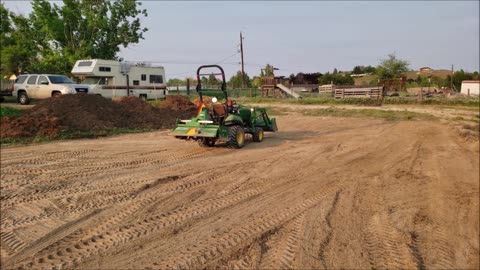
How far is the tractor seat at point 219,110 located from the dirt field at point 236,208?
933 millimetres

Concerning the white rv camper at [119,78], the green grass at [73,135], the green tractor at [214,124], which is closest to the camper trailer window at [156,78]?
the white rv camper at [119,78]

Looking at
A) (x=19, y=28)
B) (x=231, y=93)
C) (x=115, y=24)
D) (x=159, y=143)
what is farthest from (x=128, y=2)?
(x=159, y=143)

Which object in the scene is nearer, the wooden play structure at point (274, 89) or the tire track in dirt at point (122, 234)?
the tire track in dirt at point (122, 234)

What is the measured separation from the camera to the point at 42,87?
21.2 m

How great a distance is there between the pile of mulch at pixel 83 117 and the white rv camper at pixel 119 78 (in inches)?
351

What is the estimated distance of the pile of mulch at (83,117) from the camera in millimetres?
12164

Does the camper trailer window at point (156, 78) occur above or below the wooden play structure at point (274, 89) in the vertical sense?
above

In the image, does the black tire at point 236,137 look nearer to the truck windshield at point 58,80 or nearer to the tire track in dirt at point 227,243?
the tire track in dirt at point 227,243

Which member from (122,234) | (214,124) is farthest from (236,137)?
(122,234)

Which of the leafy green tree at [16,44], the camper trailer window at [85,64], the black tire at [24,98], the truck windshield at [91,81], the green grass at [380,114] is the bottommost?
the green grass at [380,114]

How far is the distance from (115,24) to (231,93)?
13569 mm

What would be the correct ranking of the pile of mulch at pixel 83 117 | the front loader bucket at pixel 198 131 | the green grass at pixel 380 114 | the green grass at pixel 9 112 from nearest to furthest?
the front loader bucket at pixel 198 131, the pile of mulch at pixel 83 117, the green grass at pixel 9 112, the green grass at pixel 380 114

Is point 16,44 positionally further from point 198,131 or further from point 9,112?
point 198,131

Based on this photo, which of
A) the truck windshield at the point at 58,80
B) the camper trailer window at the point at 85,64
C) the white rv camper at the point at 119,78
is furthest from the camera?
the camper trailer window at the point at 85,64
